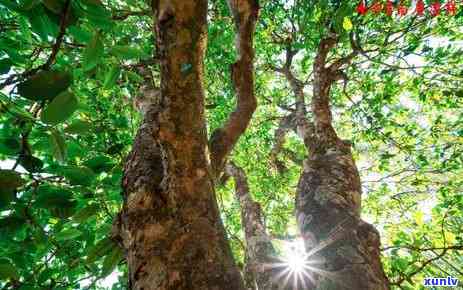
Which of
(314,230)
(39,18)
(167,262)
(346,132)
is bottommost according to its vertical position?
(167,262)

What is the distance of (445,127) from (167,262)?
6.24m

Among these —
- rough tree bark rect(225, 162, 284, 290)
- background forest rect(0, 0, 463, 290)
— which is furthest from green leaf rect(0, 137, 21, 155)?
rough tree bark rect(225, 162, 284, 290)

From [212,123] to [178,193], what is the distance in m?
4.36

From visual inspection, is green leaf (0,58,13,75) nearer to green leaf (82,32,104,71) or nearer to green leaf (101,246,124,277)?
green leaf (82,32,104,71)

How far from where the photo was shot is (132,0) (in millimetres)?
1453

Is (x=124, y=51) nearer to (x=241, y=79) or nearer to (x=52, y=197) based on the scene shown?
(x=52, y=197)

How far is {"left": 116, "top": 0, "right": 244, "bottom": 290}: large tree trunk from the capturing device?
0.98 m

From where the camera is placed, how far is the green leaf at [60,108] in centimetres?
68

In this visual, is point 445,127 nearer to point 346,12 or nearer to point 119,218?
point 346,12

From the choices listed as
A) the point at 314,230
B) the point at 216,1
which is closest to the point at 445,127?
the point at 216,1

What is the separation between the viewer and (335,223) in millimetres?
1830

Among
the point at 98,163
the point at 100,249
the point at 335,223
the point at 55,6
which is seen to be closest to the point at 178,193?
the point at 98,163

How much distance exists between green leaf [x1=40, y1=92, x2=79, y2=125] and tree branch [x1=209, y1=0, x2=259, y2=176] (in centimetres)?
116

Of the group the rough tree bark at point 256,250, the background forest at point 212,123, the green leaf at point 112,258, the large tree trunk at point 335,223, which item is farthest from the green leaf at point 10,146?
the rough tree bark at point 256,250
